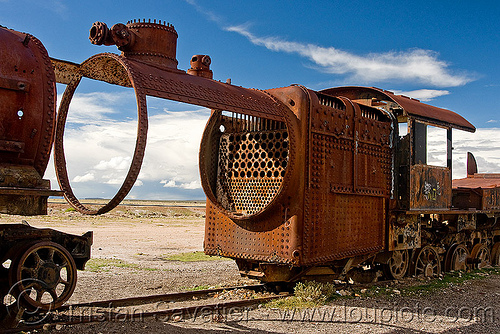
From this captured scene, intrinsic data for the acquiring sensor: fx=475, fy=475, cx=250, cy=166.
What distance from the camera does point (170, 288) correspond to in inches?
339

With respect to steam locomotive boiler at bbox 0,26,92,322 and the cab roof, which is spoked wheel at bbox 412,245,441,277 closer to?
the cab roof

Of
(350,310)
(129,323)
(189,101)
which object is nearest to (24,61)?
(189,101)

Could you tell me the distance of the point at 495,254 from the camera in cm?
1351

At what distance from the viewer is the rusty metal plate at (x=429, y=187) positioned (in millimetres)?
9594

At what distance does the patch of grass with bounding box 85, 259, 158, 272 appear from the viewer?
34.9 ft

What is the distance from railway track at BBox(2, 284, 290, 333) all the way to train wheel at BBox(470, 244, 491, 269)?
6.83 m

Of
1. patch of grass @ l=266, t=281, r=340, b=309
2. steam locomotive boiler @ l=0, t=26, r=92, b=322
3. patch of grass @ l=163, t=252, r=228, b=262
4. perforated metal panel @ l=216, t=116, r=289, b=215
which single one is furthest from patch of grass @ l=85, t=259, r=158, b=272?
steam locomotive boiler @ l=0, t=26, r=92, b=322

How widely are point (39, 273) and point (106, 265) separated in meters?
6.58

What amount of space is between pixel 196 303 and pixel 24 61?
4328 millimetres

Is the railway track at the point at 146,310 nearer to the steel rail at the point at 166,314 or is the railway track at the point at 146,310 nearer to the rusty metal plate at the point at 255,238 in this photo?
the steel rail at the point at 166,314

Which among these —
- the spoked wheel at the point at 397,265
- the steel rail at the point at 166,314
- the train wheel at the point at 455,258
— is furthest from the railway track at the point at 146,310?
the train wheel at the point at 455,258

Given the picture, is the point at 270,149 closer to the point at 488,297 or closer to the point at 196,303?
the point at 196,303

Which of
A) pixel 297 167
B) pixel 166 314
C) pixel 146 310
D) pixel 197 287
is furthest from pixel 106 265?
pixel 297 167

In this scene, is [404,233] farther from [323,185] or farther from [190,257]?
[190,257]
